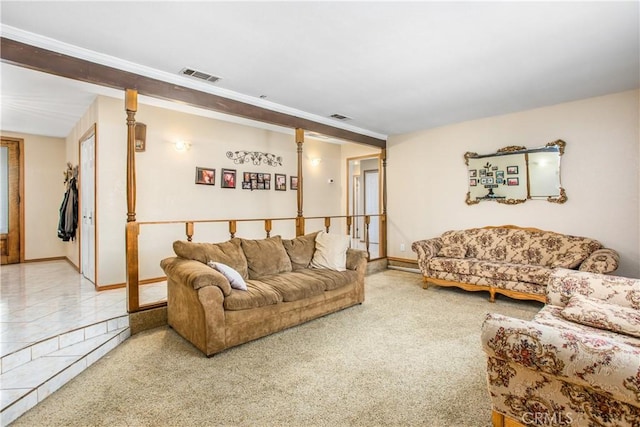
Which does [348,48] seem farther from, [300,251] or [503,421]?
[503,421]

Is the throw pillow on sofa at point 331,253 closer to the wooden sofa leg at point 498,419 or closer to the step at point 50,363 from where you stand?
the step at point 50,363

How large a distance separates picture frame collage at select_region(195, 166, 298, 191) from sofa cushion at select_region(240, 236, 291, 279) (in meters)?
1.84

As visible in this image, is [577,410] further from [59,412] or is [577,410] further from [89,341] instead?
[89,341]

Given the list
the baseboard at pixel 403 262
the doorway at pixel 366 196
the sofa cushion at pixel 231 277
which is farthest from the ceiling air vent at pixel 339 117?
the doorway at pixel 366 196

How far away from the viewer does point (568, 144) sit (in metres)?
4.27

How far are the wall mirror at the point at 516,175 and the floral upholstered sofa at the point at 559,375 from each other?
3.08 metres

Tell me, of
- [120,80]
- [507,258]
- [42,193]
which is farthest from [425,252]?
[42,193]

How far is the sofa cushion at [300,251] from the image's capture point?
154 inches

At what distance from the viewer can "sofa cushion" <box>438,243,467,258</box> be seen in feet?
15.5

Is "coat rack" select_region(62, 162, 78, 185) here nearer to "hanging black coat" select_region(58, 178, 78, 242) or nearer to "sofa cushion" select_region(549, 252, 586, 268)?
"hanging black coat" select_region(58, 178, 78, 242)

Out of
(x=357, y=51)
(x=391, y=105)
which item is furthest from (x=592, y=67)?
(x=357, y=51)

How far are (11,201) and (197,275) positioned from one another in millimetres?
5544

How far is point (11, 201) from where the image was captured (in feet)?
Result: 18.6

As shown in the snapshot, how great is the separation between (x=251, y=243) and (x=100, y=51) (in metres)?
2.29
